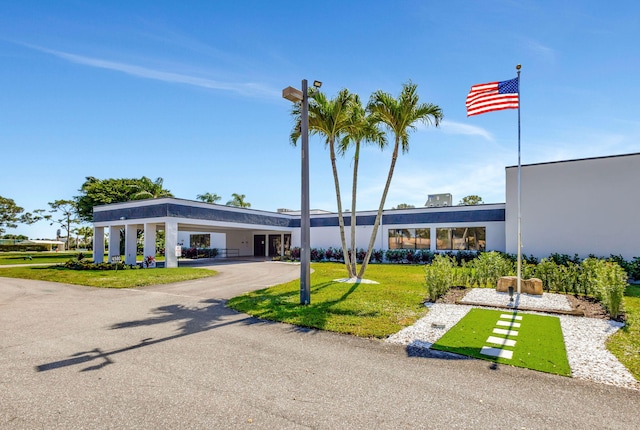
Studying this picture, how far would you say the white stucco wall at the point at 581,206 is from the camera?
15.6m

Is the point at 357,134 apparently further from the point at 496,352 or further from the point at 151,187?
the point at 151,187

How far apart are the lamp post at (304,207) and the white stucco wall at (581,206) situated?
14065 mm

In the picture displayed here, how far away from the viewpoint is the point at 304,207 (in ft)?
30.5

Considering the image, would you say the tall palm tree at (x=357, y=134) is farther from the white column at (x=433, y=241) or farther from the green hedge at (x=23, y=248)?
the green hedge at (x=23, y=248)

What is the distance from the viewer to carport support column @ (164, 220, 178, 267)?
20.4 metres

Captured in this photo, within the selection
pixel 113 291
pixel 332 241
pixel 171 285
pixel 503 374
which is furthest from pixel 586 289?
pixel 332 241

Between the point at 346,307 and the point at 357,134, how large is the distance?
24.2 feet

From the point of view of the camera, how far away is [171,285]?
13.5m

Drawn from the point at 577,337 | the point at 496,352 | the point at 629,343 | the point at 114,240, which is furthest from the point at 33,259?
the point at 629,343

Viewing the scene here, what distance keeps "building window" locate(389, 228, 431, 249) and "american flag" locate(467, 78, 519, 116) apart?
15.8 meters

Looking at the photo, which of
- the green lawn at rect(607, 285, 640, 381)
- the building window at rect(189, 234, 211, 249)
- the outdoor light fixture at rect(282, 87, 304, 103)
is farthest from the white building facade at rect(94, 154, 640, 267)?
the outdoor light fixture at rect(282, 87, 304, 103)

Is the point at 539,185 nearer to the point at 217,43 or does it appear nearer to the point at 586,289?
the point at 586,289

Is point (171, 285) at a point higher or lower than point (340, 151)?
lower

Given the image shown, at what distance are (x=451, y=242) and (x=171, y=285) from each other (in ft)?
62.8
